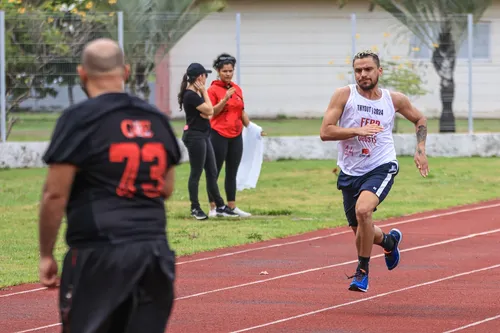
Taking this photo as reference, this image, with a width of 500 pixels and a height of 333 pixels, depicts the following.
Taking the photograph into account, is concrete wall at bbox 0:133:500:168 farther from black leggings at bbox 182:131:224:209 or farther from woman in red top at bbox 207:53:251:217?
black leggings at bbox 182:131:224:209

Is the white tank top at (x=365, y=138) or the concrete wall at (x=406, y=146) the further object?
the concrete wall at (x=406, y=146)

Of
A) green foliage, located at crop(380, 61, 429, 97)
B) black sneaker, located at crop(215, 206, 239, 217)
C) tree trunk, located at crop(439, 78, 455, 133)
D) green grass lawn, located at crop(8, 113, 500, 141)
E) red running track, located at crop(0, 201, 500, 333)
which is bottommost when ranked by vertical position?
red running track, located at crop(0, 201, 500, 333)

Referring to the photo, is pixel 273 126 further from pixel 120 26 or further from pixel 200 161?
pixel 200 161

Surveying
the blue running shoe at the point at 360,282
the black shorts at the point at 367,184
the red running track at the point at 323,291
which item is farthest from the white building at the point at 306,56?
the blue running shoe at the point at 360,282

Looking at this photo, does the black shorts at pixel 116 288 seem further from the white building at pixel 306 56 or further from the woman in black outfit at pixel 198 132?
the white building at pixel 306 56

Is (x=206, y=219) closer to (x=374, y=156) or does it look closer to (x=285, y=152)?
(x=374, y=156)

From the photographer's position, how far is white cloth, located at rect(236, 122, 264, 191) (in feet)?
55.1

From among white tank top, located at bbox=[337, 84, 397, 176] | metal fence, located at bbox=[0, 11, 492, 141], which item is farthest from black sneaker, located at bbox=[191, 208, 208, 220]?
metal fence, located at bbox=[0, 11, 492, 141]

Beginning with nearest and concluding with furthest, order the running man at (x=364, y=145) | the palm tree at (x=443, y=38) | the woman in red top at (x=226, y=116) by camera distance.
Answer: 1. the running man at (x=364, y=145)
2. the woman in red top at (x=226, y=116)
3. the palm tree at (x=443, y=38)

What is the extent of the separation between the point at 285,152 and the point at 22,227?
34.7 ft

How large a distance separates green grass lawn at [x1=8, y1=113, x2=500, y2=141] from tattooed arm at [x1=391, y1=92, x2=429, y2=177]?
1228cm

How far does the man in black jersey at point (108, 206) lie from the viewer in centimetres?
479

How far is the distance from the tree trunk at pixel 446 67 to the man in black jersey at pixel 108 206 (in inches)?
772

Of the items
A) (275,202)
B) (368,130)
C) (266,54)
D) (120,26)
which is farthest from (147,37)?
(368,130)
